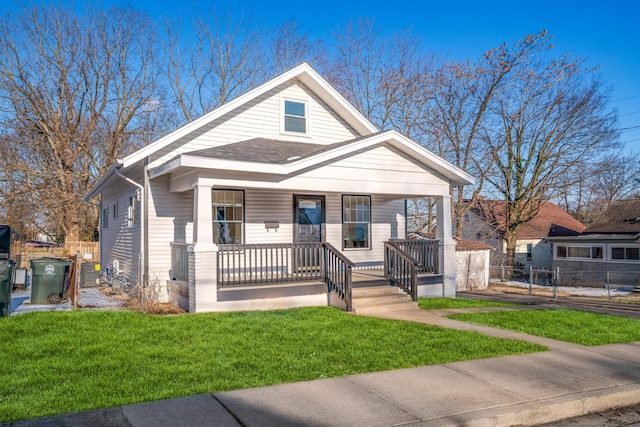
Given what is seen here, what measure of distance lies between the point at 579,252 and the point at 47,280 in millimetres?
30065

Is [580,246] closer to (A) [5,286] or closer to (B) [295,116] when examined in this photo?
(B) [295,116]

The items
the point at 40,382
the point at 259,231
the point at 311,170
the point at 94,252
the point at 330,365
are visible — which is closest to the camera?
the point at 40,382

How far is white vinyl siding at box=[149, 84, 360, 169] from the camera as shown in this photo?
12.3 metres

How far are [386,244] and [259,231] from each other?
332cm

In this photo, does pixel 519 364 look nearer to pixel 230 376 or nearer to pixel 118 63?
pixel 230 376

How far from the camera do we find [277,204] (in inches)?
518

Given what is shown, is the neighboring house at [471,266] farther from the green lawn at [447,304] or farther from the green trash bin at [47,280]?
the green trash bin at [47,280]

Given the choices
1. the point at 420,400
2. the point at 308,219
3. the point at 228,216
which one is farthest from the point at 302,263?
the point at 420,400

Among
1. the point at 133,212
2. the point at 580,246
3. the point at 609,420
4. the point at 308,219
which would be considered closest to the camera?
the point at 609,420

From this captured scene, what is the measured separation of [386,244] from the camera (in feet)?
39.6

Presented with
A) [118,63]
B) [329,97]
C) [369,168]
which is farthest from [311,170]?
[118,63]

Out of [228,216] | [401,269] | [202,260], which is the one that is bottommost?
[401,269]

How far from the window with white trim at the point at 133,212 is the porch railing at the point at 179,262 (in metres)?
1.66

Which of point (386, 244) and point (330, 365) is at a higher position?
point (386, 244)
